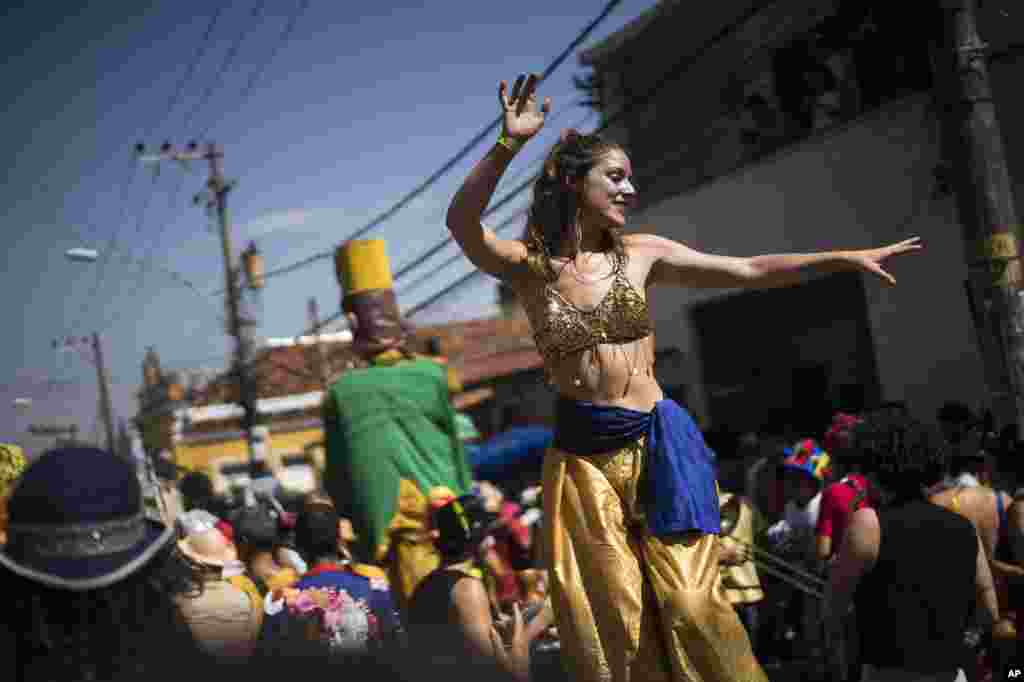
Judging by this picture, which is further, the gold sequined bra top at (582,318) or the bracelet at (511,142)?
the gold sequined bra top at (582,318)

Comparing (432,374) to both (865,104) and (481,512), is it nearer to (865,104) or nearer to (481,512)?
(481,512)

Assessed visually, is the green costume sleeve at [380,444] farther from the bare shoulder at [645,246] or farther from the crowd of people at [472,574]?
the bare shoulder at [645,246]

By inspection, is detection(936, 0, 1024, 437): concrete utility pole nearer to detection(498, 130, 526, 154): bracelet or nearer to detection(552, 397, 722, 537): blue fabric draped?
detection(552, 397, 722, 537): blue fabric draped

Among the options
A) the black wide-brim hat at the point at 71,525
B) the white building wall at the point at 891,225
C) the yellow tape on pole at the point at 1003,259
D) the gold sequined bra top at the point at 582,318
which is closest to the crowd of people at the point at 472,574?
the black wide-brim hat at the point at 71,525

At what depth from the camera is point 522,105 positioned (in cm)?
331

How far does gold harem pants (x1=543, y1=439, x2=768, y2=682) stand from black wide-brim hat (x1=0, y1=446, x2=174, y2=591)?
1691mm

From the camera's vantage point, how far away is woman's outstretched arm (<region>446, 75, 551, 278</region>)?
128 inches

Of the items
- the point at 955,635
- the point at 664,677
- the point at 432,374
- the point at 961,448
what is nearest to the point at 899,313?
the point at 961,448

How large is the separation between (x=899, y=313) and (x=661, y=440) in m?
11.3

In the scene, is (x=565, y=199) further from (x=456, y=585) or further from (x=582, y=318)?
(x=456, y=585)

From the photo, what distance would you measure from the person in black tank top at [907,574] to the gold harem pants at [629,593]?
0.67 meters

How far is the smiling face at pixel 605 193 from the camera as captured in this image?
11.5 feet

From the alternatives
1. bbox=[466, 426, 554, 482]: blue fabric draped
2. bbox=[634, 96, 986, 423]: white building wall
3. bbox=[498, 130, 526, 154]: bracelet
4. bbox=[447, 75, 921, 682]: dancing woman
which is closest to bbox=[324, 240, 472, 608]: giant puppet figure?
bbox=[447, 75, 921, 682]: dancing woman

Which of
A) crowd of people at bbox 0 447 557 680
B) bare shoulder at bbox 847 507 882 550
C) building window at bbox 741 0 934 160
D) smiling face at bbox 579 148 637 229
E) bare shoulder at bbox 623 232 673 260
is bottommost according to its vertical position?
bare shoulder at bbox 847 507 882 550
